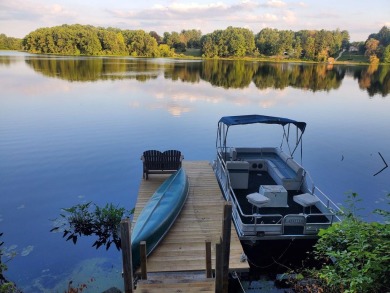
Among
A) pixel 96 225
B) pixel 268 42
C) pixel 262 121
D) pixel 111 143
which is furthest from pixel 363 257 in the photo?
pixel 268 42

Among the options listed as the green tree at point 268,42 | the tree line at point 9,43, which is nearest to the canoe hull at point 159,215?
the green tree at point 268,42

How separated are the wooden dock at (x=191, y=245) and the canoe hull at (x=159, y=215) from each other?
28cm

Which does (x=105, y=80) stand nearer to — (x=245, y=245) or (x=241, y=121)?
(x=241, y=121)

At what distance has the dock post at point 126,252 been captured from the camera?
6.16 m

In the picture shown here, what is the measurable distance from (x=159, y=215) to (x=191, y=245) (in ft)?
4.20

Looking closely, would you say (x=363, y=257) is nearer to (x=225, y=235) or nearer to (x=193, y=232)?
(x=225, y=235)

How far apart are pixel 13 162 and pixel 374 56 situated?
11217cm

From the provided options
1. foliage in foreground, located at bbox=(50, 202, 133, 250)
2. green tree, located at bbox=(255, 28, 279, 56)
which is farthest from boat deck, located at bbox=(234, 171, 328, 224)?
green tree, located at bbox=(255, 28, 279, 56)

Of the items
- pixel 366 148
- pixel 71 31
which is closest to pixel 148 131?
pixel 366 148

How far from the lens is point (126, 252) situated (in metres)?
6.38

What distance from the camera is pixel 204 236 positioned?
917 centimetres

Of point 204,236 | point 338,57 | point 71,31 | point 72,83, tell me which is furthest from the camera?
point 338,57

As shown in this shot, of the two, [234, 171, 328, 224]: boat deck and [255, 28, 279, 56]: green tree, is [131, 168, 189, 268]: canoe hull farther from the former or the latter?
[255, 28, 279, 56]: green tree

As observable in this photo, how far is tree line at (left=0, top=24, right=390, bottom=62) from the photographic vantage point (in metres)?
101
